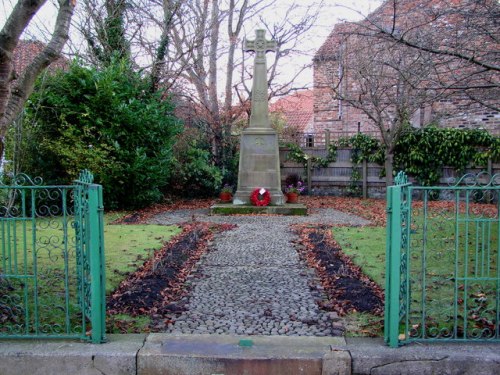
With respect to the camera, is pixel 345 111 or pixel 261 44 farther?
pixel 345 111

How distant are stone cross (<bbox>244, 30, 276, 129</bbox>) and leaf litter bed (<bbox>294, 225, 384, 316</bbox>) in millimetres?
5485

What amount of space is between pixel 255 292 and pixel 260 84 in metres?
9.18

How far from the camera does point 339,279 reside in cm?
594

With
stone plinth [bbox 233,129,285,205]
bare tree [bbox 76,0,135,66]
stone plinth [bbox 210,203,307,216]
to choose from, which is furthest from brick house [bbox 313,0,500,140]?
bare tree [bbox 76,0,135,66]

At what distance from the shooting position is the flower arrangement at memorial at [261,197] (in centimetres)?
1284

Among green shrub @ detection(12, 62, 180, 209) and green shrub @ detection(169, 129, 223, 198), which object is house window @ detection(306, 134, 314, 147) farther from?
green shrub @ detection(12, 62, 180, 209)

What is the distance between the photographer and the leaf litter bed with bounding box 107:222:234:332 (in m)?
4.67

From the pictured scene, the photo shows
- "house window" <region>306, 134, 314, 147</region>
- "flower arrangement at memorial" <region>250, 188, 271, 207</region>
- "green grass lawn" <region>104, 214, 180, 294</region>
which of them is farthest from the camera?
"house window" <region>306, 134, 314, 147</region>

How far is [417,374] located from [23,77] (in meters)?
4.44

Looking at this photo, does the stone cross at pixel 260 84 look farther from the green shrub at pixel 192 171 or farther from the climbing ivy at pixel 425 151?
the climbing ivy at pixel 425 151

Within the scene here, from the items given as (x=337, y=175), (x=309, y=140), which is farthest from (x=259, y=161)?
(x=309, y=140)

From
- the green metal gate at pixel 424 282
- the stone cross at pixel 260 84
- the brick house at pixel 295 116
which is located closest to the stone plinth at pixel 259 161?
the stone cross at pixel 260 84

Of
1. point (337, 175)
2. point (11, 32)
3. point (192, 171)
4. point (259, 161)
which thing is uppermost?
point (11, 32)

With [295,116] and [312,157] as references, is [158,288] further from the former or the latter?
[295,116]
